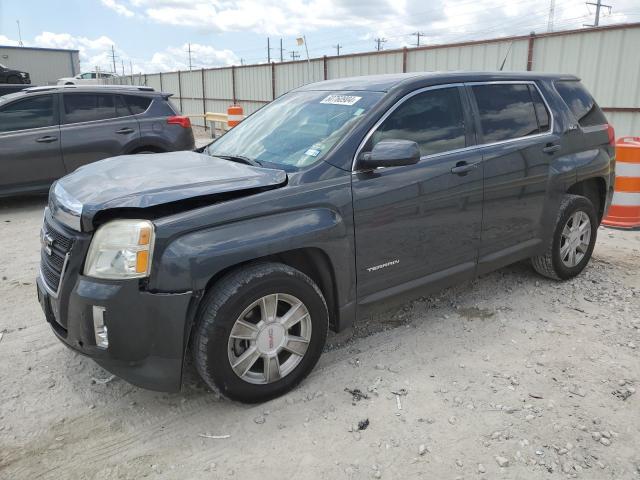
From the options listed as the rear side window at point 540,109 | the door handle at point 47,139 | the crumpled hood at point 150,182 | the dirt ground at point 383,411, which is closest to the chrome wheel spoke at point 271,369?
the dirt ground at point 383,411

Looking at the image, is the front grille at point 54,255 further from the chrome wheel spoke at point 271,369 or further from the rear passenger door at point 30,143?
the rear passenger door at point 30,143

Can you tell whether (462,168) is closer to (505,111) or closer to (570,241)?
(505,111)

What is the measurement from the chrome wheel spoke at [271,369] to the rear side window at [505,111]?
2.22 metres

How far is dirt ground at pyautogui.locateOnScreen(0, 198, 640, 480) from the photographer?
2.58 meters

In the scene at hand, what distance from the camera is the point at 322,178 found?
3096 mm

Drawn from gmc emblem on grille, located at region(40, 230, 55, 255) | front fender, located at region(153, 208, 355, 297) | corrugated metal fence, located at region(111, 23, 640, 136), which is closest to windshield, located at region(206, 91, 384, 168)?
front fender, located at region(153, 208, 355, 297)

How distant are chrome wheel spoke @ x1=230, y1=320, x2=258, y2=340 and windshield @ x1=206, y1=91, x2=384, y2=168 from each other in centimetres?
100

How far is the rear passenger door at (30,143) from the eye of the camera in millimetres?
7324

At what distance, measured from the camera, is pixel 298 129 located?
3609 millimetres

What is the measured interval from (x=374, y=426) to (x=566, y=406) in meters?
1.12

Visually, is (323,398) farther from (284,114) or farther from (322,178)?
(284,114)

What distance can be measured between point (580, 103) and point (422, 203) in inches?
92.0

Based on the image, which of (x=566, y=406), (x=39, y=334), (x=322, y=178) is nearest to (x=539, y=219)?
(x=566, y=406)

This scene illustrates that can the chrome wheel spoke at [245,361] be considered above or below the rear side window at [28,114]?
below
